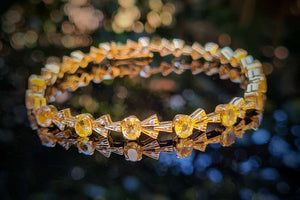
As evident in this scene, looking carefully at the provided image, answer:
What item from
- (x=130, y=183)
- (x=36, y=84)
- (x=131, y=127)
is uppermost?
(x=36, y=84)

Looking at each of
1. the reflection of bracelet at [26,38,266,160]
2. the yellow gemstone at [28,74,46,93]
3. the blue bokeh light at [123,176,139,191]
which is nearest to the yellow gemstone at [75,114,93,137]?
the reflection of bracelet at [26,38,266,160]

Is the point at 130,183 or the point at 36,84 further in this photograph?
the point at 36,84

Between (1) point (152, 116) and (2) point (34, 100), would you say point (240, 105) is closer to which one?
(1) point (152, 116)

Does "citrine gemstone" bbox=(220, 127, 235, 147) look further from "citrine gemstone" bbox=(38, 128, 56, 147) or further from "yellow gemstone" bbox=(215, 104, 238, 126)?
"citrine gemstone" bbox=(38, 128, 56, 147)

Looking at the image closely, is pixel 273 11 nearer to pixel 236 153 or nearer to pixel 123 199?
pixel 236 153

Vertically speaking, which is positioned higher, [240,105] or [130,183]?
[240,105]

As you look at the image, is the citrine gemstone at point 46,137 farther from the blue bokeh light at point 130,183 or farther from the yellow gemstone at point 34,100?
the blue bokeh light at point 130,183

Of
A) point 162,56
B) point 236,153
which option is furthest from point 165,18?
point 236,153

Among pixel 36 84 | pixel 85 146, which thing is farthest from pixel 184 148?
pixel 36 84
